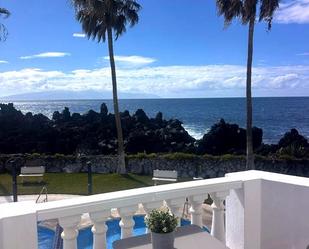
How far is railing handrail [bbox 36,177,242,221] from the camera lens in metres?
2.29

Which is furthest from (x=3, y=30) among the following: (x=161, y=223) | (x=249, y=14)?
(x=161, y=223)

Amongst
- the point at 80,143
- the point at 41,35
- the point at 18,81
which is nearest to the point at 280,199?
the point at 80,143

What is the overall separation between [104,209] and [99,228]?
137mm

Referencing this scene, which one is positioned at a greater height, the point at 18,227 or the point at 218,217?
the point at 18,227

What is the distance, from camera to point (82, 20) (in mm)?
16750

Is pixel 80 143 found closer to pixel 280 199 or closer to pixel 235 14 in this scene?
pixel 235 14

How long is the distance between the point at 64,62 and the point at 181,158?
193ft

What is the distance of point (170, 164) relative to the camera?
16.2 m

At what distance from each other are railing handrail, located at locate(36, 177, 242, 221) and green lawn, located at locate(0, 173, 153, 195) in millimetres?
10302

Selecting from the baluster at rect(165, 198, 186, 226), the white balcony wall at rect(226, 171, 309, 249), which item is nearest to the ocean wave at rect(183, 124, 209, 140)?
the white balcony wall at rect(226, 171, 309, 249)

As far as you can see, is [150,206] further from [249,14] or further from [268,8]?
[268,8]

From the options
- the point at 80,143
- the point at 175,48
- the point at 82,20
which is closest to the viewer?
the point at 82,20

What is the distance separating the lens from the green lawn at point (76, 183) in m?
13.2

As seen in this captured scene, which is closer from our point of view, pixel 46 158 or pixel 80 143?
pixel 46 158
